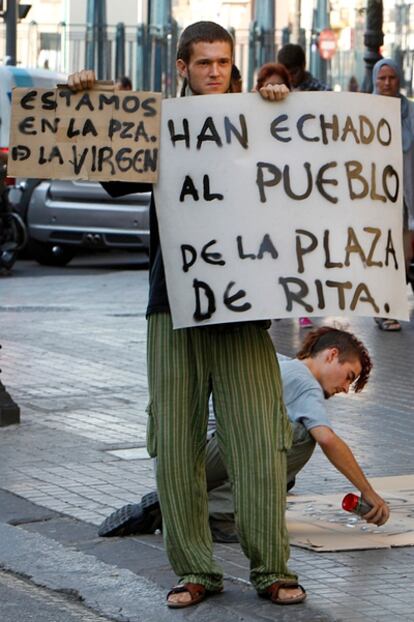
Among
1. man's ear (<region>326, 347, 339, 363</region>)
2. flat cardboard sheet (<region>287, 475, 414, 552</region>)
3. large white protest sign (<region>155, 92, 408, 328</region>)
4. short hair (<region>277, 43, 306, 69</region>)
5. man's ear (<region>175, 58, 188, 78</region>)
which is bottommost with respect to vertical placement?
flat cardboard sheet (<region>287, 475, 414, 552</region>)

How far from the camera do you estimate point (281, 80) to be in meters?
11.3

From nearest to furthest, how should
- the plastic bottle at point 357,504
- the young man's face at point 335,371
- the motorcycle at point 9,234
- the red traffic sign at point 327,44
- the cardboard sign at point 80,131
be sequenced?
the cardboard sign at point 80,131
the plastic bottle at point 357,504
the young man's face at point 335,371
the motorcycle at point 9,234
the red traffic sign at point 327,44

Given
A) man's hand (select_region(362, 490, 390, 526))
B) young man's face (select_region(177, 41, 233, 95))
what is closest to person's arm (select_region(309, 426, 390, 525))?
man's hand (select_region(362, 490, 390, 526))

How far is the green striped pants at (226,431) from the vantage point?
5207 millimetres

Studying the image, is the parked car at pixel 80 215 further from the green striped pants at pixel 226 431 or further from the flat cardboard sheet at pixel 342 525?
the green striped pants at pixel 226 431

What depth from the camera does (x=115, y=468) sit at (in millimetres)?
7449

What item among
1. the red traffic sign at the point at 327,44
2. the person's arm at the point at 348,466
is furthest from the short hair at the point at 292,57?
the red traffic sign at the point at 327,44

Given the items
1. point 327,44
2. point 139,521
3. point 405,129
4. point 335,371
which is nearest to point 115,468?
point 139,521

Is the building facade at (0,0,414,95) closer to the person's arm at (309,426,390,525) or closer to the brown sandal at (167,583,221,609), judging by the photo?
the person's arm at (309,426,390,525)

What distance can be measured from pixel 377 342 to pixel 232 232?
6753 millimetres

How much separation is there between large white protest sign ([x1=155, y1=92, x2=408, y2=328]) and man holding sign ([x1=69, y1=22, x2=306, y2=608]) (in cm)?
9

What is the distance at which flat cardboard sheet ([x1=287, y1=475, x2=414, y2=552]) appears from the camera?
19.6ft

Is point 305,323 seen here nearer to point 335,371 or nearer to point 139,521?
point 139,521

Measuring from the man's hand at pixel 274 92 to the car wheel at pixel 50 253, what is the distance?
13.9 metres
